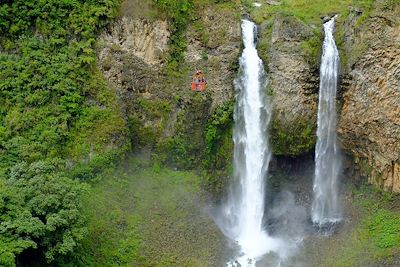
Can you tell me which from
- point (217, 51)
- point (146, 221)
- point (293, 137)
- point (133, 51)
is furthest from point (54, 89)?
point (293, 137)

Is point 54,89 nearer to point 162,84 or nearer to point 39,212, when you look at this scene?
point 162,84

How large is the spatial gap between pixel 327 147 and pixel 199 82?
22.8 feet

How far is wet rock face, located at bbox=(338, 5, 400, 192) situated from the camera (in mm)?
23531

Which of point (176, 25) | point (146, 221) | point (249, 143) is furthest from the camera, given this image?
point (176, 25)

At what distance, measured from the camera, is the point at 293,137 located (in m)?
25.5

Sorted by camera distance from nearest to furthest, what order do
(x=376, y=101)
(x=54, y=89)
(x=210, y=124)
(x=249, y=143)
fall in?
(x=54, y=89) < (x=376, y=101) < (x=210, y=124) < (x=249, y=143)

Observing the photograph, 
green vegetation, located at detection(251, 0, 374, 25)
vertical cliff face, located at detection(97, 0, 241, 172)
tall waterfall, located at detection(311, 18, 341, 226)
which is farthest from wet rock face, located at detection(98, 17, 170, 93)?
tall waterfall, located at detection(311, 18, 341, 226)

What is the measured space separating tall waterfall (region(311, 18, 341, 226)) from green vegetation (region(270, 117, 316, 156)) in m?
0.46

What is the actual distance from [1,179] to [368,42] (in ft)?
54.5

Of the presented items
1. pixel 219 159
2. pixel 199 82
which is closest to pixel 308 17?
pixel 199 82

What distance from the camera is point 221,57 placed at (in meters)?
26.0

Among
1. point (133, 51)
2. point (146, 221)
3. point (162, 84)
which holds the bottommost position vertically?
point (146, 221)

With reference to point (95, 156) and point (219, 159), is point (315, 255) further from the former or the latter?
point (95, 156)

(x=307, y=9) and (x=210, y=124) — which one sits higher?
(x=307, y=9)
